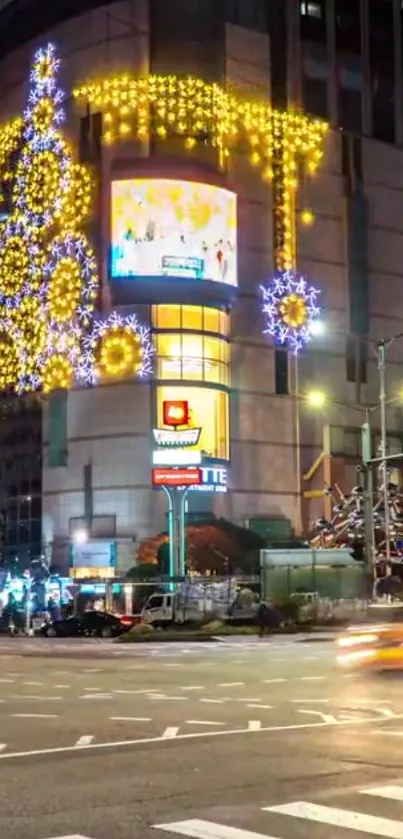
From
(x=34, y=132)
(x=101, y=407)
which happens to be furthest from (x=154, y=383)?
(x=34, y=132)

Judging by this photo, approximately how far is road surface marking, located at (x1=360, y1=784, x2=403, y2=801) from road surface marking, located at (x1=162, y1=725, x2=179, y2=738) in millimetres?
4606

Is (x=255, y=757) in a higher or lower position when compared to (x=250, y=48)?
lower

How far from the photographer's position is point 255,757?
12.0 m

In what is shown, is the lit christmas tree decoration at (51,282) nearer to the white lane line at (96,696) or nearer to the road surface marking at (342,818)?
the white lane line at (96,696)

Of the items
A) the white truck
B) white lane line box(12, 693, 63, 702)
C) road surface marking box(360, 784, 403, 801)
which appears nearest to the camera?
road surface marking box(360, 784, 403, 801)

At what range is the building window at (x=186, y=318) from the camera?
63.8 m

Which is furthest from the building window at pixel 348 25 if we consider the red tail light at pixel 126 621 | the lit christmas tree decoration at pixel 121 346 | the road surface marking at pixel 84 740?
the road surface marking at pixel 84 740

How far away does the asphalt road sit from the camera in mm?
8562

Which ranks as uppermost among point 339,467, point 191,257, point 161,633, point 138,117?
point 138,117

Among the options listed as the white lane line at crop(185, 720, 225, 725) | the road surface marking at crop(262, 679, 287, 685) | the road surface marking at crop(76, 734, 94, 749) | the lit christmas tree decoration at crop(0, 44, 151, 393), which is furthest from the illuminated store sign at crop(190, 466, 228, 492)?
the road surface marking at crop(76, 734, 94, 749)

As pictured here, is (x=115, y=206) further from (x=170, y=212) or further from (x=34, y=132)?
(x=34, y=132)

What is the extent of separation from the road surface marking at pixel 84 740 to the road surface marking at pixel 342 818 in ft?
15.1

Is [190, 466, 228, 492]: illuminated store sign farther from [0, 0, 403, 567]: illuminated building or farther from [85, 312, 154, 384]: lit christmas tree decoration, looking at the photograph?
[85, 312, 154, 384]: lit christmas tree decoration

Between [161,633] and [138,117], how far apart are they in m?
32.9
